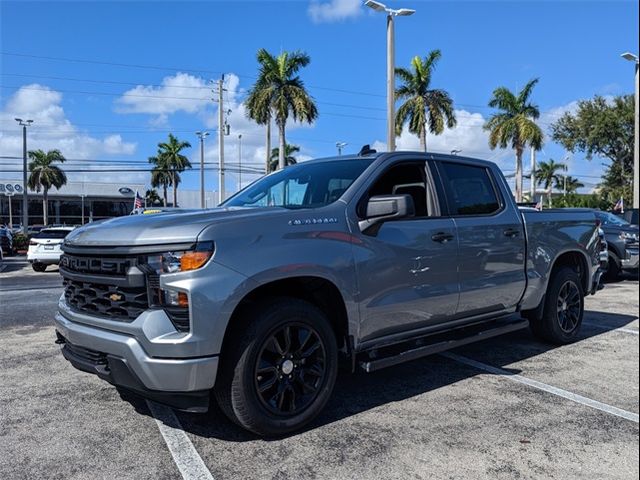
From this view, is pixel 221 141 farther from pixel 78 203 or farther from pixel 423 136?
pixel 78 203

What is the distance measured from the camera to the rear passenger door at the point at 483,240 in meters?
4.88

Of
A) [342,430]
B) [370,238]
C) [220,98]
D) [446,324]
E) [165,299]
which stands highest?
[220,98]

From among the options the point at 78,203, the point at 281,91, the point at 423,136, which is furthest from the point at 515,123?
the point at 78,203

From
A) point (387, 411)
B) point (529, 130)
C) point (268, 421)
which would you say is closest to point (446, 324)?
point (387, 411)

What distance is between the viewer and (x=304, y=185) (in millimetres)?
4820

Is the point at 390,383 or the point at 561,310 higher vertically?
the point at 561,310

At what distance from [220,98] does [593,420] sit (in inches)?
1518

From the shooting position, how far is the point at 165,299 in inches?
131

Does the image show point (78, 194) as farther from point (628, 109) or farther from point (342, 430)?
point (342, 430)

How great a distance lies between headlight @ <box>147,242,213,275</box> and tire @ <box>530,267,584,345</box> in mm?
4163

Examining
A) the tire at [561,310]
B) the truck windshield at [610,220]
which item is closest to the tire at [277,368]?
the tire at [561,310]

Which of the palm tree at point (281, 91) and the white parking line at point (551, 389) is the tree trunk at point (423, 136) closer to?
the palm tree at point (281, 91)

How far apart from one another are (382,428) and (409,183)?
208 cm

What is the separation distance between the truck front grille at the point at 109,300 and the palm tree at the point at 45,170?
5418 cm
